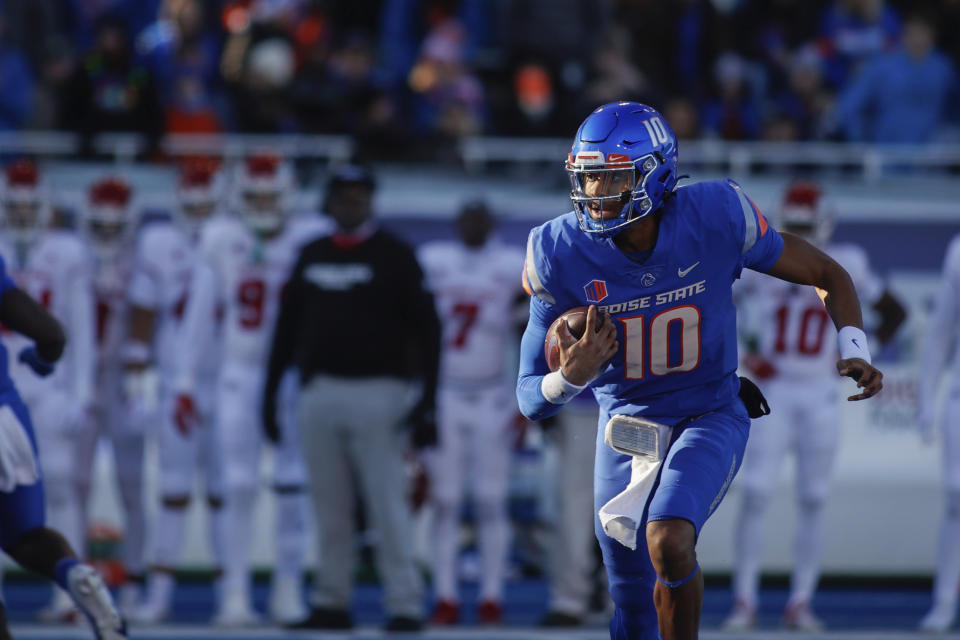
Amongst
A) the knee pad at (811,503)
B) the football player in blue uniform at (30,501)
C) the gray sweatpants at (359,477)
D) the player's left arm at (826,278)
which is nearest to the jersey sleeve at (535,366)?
the player's left arm at (826,278)

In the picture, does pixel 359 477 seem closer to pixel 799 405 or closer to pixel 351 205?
pixel 351 205

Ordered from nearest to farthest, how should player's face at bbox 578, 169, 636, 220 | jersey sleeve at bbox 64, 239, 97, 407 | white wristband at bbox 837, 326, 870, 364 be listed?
white wristband at bbox 837, 326, 870, 364
player's face at bbox 578, 169, 636, 220
jersey sleeve at bbox 64, 239, 97, 407

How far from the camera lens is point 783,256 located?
15.7 ft

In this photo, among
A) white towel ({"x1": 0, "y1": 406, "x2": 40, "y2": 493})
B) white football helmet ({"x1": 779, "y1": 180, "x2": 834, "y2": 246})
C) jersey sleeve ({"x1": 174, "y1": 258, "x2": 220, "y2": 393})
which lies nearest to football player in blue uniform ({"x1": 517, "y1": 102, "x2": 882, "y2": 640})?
white towel ({"x1": 0, "y1": 406, "x2": 40, "y2": 493})

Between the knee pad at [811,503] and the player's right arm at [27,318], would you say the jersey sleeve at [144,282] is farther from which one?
the knee pad at [811,503]

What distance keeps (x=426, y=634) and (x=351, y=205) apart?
2065 mm

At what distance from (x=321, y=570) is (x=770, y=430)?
2.35 metres

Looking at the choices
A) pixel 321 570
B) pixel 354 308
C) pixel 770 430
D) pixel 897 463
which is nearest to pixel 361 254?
pixel 354 308

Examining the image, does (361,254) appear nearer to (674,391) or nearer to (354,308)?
(354,308)

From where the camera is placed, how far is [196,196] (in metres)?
8.22

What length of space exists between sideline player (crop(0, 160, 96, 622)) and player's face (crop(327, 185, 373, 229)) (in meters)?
1.37

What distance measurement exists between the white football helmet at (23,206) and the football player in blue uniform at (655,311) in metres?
3.78

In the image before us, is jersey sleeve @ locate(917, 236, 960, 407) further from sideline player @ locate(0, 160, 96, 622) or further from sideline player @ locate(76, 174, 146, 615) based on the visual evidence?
sideline player @ locate(0, 160, 96, 622)

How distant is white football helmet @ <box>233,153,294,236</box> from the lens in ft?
25.9
